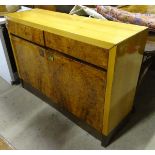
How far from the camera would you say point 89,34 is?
39.3 inches

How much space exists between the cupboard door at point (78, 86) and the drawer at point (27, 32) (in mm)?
123

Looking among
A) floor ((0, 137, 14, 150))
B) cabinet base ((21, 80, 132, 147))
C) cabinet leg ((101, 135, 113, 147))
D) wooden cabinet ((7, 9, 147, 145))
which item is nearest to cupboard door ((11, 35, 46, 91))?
wooden cabinet ((7, 9, 147, 145))

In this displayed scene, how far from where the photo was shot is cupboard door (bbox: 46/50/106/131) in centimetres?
108

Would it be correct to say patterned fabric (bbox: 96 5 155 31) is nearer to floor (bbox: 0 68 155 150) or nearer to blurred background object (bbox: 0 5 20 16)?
floor (bbox: 0 68 155 150)

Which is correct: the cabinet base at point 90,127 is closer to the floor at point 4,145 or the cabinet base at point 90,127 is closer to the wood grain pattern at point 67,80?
the wood grain pattern at point 67,80

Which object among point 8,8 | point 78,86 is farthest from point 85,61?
point 8,8

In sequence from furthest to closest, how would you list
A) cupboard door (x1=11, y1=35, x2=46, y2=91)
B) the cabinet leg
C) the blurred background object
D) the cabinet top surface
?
the blurred background object, cupboard door (x1=11, y1=35, x2=46, y2=91), the cabinet leg, the cabinet top surface

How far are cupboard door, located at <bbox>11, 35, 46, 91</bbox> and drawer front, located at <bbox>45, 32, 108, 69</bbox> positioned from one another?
165 millimetres

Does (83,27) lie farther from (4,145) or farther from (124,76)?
(4,145)

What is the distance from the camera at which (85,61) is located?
3.47 ft

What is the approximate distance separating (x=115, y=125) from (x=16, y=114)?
855mm

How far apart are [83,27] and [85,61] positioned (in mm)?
221
